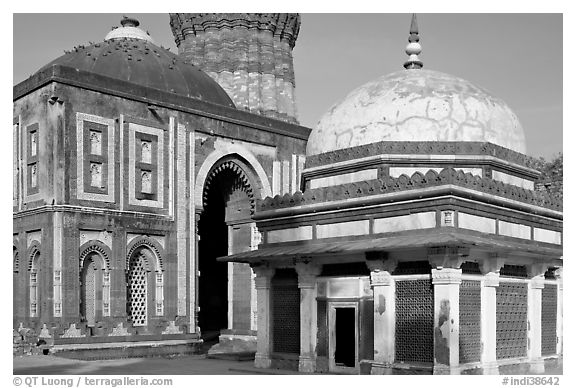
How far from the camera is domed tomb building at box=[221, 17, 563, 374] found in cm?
1591

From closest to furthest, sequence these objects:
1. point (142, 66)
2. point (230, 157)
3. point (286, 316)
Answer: point (286, 316)
point (142, 66)
point (230, 157)

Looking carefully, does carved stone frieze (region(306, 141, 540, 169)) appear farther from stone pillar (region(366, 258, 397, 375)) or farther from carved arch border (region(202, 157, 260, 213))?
carved arch border (region(202, 157, 260, 213))

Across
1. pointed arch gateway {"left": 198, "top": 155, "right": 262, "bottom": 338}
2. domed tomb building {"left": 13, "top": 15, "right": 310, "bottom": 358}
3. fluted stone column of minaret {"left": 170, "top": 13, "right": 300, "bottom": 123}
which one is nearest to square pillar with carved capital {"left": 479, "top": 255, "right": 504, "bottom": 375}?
domed tomb building {"left": 13, "top": 15, "right": 310, "bottom": 358}

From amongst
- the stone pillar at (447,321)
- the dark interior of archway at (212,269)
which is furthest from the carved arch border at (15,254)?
the stone pillar at (447,321)

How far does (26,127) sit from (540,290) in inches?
578

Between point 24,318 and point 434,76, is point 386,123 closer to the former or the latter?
point 434,76

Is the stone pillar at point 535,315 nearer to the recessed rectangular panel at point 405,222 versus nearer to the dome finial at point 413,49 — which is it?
the recessed rectangular panel at point 405,222

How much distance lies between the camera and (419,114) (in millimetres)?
18500

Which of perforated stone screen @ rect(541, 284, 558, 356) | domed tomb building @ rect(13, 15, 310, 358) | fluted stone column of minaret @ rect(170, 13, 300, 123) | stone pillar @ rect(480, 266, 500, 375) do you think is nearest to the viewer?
stone pillar @ rect(480, 266, 500, 375)

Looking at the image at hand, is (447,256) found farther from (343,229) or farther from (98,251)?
(98,251)

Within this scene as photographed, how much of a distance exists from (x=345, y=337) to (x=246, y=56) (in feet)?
64.6

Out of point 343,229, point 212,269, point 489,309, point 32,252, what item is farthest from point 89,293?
point 489,309

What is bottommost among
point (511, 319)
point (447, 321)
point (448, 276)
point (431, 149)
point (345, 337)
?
point (345, 337)

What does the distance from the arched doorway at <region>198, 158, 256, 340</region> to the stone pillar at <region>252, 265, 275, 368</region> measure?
7.84 m
